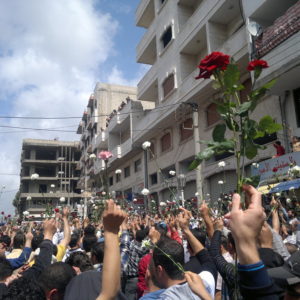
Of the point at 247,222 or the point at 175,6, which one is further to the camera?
the point at 175,6

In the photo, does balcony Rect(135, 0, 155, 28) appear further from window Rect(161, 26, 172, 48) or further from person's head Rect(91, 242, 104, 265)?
person's head Rect(91, 242, 104, 265)

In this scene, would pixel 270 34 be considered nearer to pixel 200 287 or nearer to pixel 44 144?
pixel 200 287

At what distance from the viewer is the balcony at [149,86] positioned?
21.3m

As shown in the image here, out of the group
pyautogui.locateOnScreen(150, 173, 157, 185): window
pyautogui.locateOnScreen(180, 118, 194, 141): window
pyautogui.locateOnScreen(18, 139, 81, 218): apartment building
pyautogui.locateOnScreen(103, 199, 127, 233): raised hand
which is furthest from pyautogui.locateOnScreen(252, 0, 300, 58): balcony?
pyautogui.locateOnScreen(18, 139, 81, 218): apartment building

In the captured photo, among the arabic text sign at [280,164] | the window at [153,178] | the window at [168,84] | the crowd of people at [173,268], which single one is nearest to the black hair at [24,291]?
the crowd of people at [173,268]

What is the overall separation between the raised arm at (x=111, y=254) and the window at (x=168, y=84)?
685 inches

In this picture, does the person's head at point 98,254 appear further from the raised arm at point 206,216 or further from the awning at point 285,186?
the awning at point 285,186

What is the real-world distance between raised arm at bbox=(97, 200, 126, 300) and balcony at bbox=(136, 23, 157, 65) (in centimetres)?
2122

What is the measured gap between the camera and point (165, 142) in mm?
20734

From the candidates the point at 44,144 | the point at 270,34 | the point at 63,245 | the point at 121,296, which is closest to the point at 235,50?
the point at 270,34

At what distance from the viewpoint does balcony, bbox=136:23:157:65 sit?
21909 mm

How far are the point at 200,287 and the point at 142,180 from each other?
2173 centimetres

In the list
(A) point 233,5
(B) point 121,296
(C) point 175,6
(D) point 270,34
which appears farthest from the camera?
(C) point 175,6

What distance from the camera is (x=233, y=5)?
1419cm
